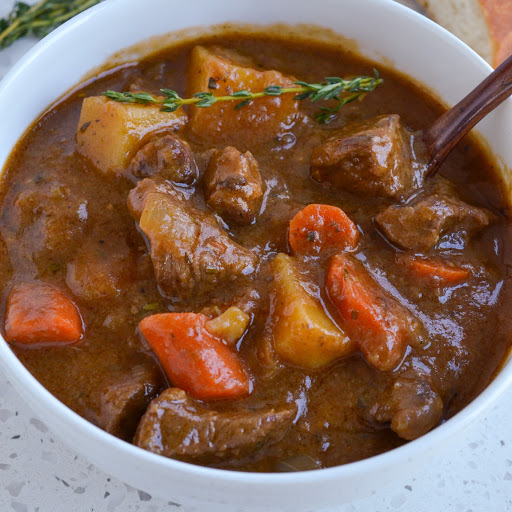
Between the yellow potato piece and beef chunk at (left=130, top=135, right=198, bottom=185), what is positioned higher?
beef chunk at (left=130, top=135, right=198, bottom=185)

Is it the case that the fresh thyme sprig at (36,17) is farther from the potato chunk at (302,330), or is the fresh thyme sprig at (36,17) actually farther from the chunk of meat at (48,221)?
the potato chunk at (302,330)

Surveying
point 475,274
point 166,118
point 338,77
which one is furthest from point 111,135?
point 475,274

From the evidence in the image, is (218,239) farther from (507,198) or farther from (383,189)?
(507,198)

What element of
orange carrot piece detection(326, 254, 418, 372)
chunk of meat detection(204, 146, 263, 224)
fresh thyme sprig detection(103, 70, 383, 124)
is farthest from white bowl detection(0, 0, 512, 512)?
chunk of meat detection(204, 146, 263, 224)

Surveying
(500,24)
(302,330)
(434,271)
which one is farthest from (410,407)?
(500,24)

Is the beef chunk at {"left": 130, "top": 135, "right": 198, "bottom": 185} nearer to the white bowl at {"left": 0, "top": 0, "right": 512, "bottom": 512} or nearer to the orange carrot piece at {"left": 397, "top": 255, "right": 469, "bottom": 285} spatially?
the white bowl at {"left": 0, "top": 0, "right": 512, "bottom": 512}

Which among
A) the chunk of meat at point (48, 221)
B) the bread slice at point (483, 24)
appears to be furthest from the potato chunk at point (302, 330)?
the bread slice at point (483, 24)
